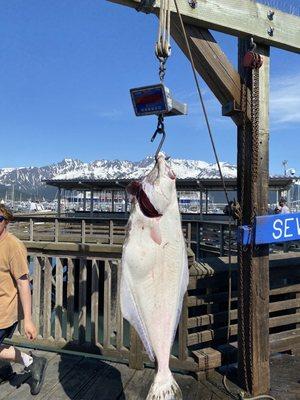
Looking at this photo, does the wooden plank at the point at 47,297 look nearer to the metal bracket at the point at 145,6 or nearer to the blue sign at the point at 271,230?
the blue sign at the point at 271,230

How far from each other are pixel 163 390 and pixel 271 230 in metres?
2.05

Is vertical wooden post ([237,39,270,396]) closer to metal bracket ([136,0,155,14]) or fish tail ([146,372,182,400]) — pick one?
metal bracket ([136,0,155,14])

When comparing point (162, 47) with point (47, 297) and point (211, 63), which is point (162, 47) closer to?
point (211, 63)

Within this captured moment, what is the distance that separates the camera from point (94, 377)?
445cm

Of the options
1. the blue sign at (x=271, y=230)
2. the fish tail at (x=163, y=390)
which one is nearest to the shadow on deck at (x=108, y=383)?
the blue sign at (x=271, y=230)

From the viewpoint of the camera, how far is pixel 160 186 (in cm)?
245

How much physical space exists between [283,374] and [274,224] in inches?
67.9

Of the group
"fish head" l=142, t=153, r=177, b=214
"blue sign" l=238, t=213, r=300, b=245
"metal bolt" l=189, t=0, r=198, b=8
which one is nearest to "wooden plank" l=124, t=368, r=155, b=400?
"blue sign" l=238, t=213, r=300, b=245

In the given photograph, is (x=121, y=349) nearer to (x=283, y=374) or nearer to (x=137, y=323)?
(x=283, y=374)

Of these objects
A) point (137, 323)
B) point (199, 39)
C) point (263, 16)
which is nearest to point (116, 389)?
point (137, 323)

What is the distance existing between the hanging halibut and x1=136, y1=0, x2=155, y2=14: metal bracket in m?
1.46

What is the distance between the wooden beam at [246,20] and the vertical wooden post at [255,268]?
0.43ft

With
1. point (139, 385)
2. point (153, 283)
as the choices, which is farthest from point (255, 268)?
point (153, 283)

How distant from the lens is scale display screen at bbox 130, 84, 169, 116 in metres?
2.92
